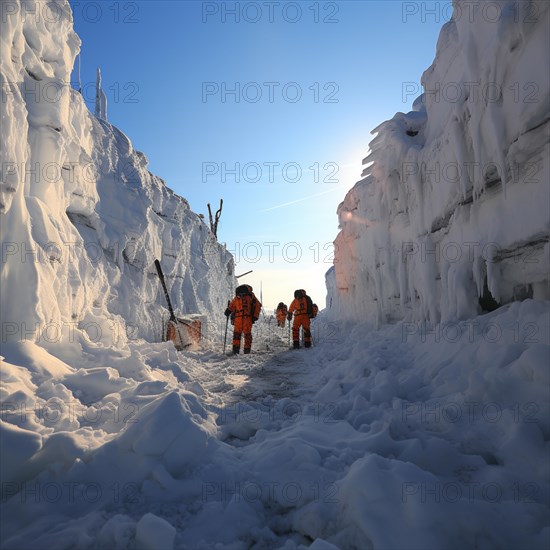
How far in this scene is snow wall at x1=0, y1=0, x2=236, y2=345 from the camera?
357cm

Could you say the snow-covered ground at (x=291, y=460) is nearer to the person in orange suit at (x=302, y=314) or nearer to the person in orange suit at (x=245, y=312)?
the person in orange suit at (x=245, y=312)

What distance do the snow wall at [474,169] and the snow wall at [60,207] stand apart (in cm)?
506

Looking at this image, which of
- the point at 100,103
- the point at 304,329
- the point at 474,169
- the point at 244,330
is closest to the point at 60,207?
the point at 244,330

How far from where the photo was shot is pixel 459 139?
4.51 metres

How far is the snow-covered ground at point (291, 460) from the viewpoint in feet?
5.11

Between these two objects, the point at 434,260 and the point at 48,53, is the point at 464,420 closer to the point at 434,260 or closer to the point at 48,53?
the point at 434,260

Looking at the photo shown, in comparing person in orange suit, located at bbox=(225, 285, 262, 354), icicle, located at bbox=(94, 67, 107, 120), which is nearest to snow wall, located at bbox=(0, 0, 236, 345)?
person in orange suit, located at bbox=(225, 285, 262, 354)

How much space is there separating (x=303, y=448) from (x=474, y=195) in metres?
3.80

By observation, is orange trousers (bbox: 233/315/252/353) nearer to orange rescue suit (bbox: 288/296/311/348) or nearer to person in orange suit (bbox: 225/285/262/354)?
person in orange suit (bbox: 225/285/262/354)

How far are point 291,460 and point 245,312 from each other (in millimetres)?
6926

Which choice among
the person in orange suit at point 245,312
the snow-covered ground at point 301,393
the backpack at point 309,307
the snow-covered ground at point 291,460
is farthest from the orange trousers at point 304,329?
the snow-covered ground at point 291,460

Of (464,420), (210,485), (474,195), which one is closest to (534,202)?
(474,195)

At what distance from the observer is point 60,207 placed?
527cm

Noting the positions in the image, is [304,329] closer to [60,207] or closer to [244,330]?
[244,330]
